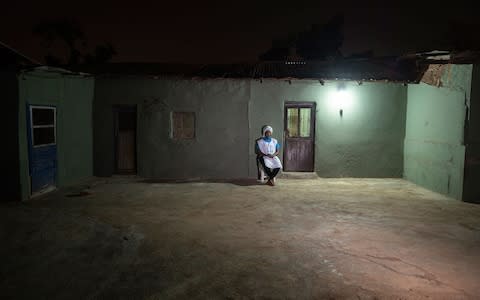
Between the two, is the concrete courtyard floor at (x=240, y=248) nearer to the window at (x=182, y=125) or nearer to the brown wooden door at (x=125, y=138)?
the brown wooden door at (x=125, y=138)

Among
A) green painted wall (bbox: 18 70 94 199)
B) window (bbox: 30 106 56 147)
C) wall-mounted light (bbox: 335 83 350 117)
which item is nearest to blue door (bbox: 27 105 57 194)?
window (bbox: 30 106 56 147)

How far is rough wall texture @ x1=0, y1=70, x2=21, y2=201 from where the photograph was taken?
766cm

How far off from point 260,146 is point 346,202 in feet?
9.62

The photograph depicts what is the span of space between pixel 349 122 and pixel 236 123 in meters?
3.49

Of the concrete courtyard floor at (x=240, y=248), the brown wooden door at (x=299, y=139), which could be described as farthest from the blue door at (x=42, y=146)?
the brown wooden door at (x=299, y=139)

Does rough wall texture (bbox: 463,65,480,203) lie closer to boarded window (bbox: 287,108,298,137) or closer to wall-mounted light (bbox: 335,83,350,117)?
wall-mounted light (bbox: 335,83,350,117)

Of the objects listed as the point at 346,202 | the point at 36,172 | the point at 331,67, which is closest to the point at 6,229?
the point at 36,172

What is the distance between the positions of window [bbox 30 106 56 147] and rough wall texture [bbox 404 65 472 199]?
984 cm

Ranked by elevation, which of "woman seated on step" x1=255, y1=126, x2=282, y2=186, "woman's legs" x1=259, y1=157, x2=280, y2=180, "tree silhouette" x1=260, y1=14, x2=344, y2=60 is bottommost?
"woman's legs" x1=259, y1=157, x2=280, y2=180

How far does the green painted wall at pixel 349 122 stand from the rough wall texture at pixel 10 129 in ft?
20.1

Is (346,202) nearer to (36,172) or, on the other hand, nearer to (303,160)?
(303,160)

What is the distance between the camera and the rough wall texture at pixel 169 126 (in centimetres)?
1095

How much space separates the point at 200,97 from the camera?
36.3 feet

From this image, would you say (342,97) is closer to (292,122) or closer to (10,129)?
(292,122)
